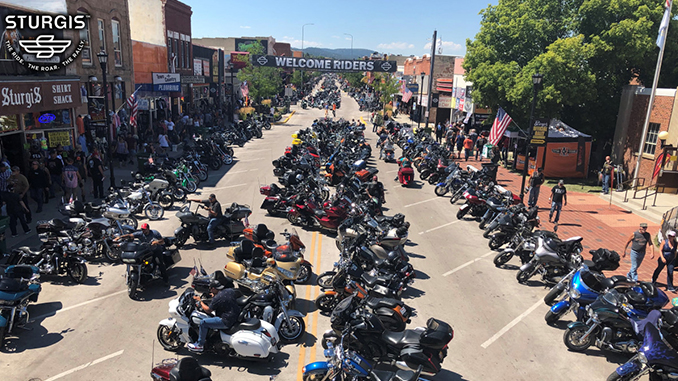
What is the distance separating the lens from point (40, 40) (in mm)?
20453

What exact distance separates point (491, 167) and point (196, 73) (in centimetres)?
3267

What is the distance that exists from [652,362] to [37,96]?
21.1 m

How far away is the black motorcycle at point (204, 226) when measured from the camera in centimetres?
1359

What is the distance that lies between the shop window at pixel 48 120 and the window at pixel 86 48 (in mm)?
4289

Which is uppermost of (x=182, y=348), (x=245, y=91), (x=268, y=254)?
(x=245, y=91)

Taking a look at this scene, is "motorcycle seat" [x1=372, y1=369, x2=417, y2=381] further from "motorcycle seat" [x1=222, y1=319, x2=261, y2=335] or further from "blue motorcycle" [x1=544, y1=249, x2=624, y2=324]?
"blue motorcycle" [x1=544, y1=249, x2=624, y2=324]

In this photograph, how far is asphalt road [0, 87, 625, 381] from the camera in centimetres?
807

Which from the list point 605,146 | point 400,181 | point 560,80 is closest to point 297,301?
point 400,181

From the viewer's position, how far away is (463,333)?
375 inches

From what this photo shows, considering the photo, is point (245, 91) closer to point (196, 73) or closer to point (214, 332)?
point (196, 73)

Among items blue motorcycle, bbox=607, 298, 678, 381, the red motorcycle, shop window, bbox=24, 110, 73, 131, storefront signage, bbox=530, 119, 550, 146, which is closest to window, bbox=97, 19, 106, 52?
shop window, bbox=24, 110, 73, 131

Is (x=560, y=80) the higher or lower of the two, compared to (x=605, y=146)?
higher

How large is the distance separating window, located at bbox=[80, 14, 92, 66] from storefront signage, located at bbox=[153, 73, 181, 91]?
26.4 feet

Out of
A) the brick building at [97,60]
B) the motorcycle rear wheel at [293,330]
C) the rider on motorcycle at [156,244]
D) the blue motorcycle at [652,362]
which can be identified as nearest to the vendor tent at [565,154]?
the blue motorcycle at [652,362]
